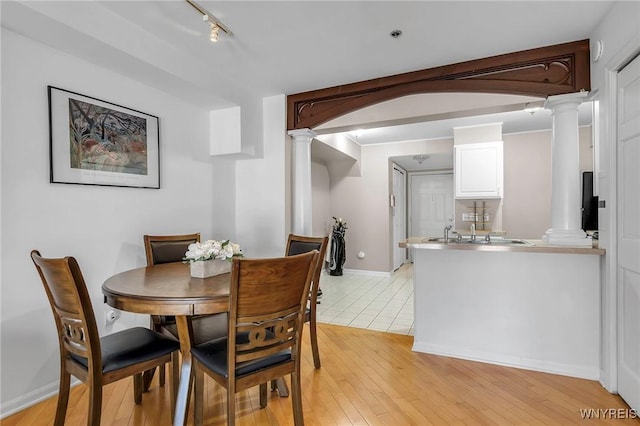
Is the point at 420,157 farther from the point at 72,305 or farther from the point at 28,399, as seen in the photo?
the point at 28,399

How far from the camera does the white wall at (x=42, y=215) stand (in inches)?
77.0

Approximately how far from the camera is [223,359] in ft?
5.16

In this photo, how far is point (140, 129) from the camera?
2.75 metres

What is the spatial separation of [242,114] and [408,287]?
11.5ft

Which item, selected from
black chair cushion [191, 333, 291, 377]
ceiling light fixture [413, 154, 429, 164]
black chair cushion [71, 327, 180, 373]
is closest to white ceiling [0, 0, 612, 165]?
black chair cushion [71, 327, 180, 373]

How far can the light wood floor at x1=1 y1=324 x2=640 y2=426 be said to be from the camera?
6.14ft

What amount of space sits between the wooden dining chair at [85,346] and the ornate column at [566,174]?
2738 millimetres

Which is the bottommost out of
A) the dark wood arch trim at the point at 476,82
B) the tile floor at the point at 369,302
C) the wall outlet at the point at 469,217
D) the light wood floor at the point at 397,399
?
the tile floor at the point at 369,302

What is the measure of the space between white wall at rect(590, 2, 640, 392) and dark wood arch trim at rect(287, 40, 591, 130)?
0.55 ft

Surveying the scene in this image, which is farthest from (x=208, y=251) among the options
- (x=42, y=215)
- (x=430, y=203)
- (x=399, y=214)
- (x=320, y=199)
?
(x=430, y=203)

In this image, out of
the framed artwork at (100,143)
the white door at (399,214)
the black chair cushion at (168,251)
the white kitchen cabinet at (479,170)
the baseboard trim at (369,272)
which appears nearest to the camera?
the framed artwork at (100,143)

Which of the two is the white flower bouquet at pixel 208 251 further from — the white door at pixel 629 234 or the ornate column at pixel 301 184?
the white door at pixel 629 234

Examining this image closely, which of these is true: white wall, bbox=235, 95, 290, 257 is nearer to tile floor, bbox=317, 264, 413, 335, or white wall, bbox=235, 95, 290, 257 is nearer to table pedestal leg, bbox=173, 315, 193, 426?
tile floor, bbox=317, 264, 413, 335

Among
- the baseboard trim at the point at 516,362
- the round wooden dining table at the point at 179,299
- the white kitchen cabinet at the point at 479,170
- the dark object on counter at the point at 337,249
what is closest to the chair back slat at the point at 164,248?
the round wooden dining table at the point at 179,299
